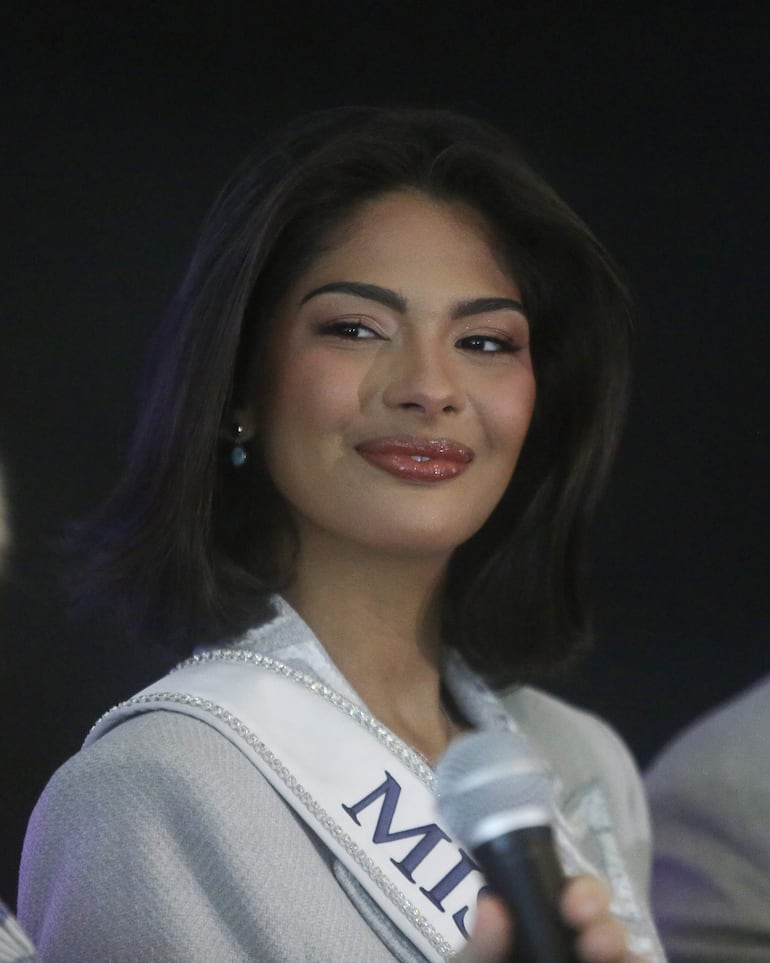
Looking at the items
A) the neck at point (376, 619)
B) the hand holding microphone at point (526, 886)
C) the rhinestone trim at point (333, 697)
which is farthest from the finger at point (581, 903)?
the neck at point (376, 619)

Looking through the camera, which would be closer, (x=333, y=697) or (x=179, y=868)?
(x=179, y=868)

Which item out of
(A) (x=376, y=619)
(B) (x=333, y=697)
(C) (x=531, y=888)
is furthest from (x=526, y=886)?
(A) (x=376, y=619)

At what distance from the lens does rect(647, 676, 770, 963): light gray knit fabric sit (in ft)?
5.07

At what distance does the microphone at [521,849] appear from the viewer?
0.69 m

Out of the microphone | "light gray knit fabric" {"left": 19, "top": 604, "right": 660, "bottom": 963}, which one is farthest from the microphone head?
"light gray knit fabric" {"left": 19, "top": 604, "right": 660, "bottom": 963}

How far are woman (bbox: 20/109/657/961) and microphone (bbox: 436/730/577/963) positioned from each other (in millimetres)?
430

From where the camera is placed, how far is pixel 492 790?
0.72 meters

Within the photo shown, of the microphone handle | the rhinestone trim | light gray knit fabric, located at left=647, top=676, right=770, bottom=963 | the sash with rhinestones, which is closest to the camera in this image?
the microphone handle

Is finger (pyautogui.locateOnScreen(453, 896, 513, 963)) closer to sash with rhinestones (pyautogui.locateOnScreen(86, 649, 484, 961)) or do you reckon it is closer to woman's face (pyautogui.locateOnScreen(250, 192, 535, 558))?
sash with rhinestones (pyautogui.locateOnScreen(86, 649, 484, 961))

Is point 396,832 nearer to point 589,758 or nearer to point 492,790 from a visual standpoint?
point 589,758

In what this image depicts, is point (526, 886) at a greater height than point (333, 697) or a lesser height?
greater

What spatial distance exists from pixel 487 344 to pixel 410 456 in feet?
0.50

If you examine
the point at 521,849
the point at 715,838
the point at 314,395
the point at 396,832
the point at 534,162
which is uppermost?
the point at 534,162

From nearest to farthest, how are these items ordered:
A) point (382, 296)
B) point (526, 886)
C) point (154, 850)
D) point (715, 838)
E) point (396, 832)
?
point (526, 886)
point (154, 850)
point (396, 832)
point (382, 296)
point (715, 838)
